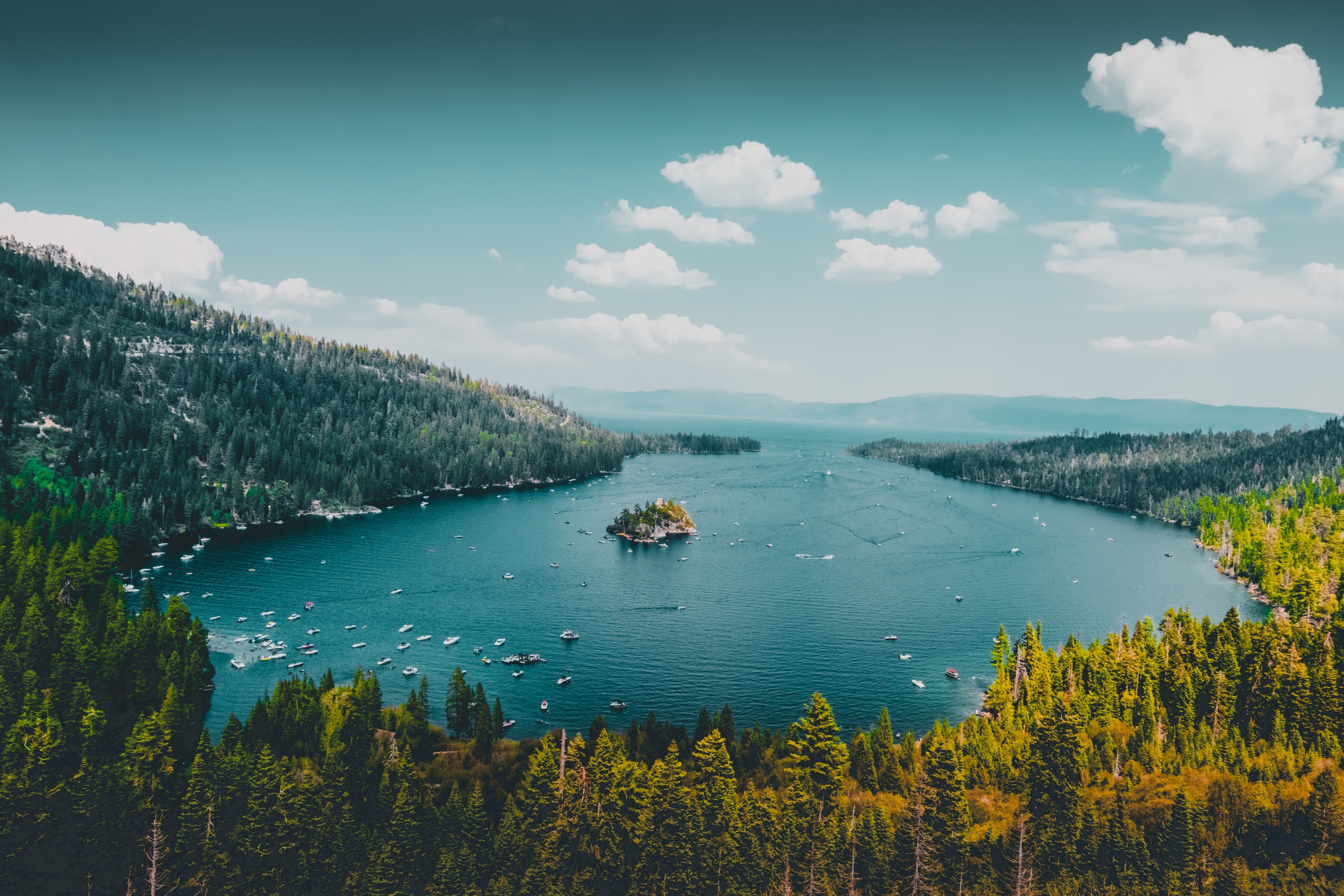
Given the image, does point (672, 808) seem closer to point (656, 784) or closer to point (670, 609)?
point (656, 784)

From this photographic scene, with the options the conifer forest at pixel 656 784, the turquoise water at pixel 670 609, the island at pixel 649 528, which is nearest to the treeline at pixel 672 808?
the conifer forest at pixel 656 784

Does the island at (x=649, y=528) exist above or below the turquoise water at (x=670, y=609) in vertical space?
above

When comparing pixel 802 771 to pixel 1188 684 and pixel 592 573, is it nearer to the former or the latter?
pixel 1188 684

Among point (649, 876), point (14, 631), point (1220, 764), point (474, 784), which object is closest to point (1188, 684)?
point (1220, 764)

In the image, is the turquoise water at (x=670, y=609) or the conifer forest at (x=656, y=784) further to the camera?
the turquoise water at (x=670, y=609)

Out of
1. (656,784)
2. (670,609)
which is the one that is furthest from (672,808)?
(670,609)

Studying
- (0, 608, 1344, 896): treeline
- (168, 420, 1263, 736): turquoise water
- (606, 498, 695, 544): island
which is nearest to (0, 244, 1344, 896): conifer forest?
(0, 608, 1344, 896): treeline

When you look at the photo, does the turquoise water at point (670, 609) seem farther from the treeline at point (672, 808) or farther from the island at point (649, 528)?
the treeline at point (672, 808)
